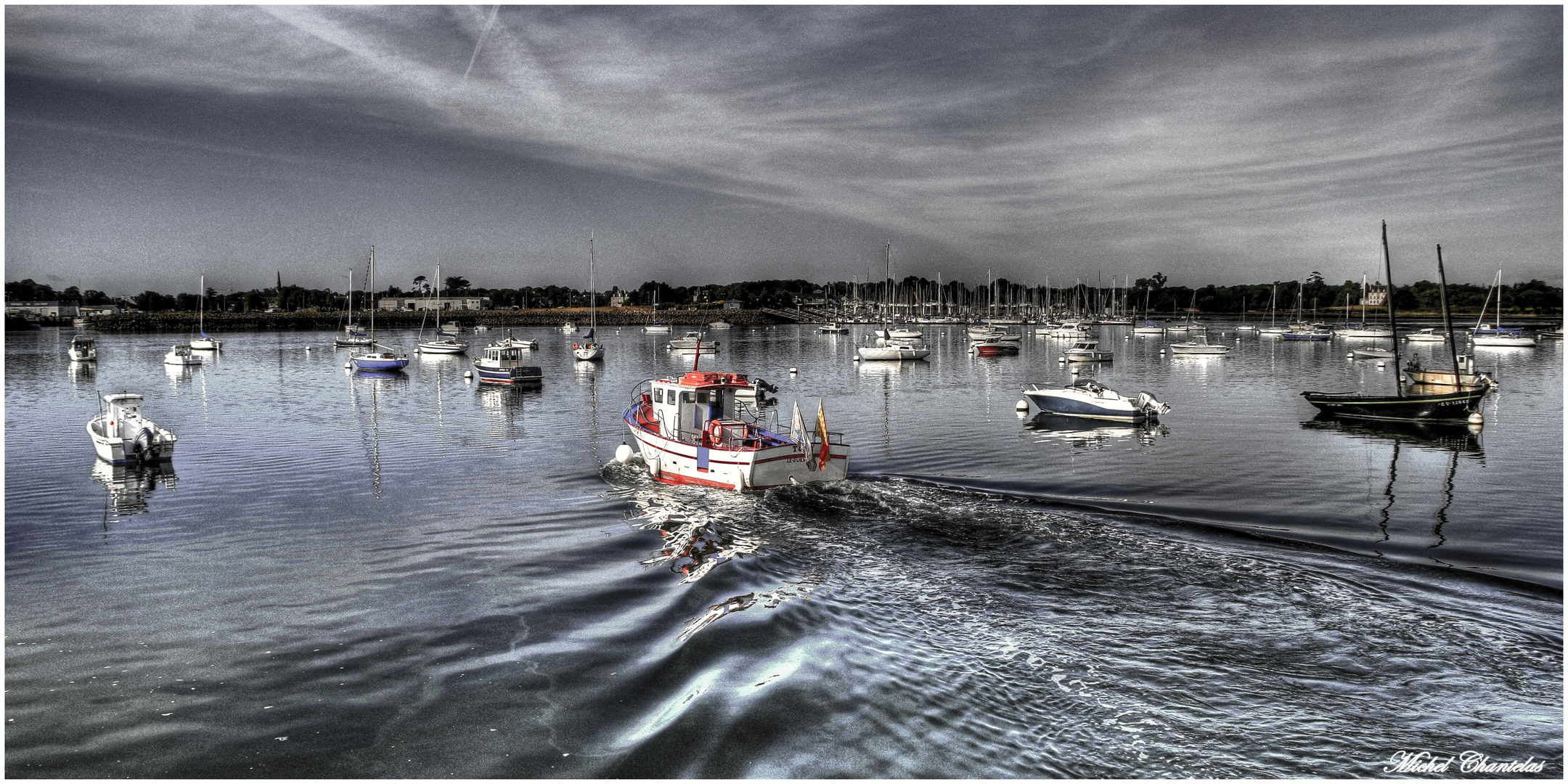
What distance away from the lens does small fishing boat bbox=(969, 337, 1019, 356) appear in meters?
117

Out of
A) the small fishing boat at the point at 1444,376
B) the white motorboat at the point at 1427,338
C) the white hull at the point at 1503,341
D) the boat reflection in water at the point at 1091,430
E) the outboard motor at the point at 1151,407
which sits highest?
A: the white motorboat at the point at 1427,338

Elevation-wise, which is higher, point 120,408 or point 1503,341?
point 1503,341

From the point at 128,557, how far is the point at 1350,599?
2856 cm

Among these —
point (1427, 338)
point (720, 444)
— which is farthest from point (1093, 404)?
point (1427, 338)

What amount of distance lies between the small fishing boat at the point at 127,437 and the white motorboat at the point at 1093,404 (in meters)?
42.4

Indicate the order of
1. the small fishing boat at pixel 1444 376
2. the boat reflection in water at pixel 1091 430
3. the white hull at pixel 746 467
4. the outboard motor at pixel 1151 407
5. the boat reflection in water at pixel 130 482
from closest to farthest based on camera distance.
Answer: the white hull at pixel 746 467 < the boat reflection in water at pixel 130 482 < the boat reflection in water at pixel 1091 430 < the outboard motor at pixel 1151 407 < the small fishing boat at pixel 1444 376

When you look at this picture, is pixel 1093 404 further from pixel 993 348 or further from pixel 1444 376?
pixel 993 348

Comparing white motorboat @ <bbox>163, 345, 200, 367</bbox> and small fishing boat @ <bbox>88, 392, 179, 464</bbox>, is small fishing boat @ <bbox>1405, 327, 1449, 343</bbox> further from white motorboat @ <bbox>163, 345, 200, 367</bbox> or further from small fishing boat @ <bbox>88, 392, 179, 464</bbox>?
white motorboat @ <bbox>163, 345, 200, 367</bbox>

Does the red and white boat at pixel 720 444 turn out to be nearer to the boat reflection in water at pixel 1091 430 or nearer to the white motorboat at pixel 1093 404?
the boat reflection in water at pixel 1091 430

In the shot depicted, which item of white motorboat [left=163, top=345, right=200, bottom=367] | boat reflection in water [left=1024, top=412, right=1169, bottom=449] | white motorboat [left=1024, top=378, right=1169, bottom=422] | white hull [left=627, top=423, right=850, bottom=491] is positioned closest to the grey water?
white hull [left=627, top=423, right=850, bottom=491]

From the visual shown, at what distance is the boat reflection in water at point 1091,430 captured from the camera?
4159cm

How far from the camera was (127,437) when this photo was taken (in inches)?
1378

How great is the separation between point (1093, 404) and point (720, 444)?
26.5m

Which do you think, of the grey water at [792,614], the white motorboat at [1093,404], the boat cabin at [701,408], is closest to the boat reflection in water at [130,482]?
the grey water at [792,614]
